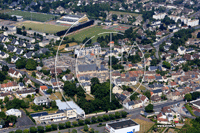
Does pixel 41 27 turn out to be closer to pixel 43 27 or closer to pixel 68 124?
pixel 43 27

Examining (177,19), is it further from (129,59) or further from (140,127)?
(140,127)

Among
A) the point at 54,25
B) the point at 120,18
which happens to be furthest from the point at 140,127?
the point at 120,18

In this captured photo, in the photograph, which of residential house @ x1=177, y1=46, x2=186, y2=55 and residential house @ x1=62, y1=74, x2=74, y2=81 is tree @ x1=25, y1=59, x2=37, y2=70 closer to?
residential house @ x1=62, y1=74, x2=74, y2=81

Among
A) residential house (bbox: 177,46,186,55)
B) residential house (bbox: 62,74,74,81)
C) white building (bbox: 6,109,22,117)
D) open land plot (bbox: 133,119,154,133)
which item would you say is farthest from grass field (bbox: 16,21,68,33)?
open land plot (bbox: 133,119,154,133)

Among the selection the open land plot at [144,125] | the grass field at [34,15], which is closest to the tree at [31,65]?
the open land plot at [144,125]

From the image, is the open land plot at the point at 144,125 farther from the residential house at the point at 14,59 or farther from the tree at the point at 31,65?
the residential house at the point at 14,59
